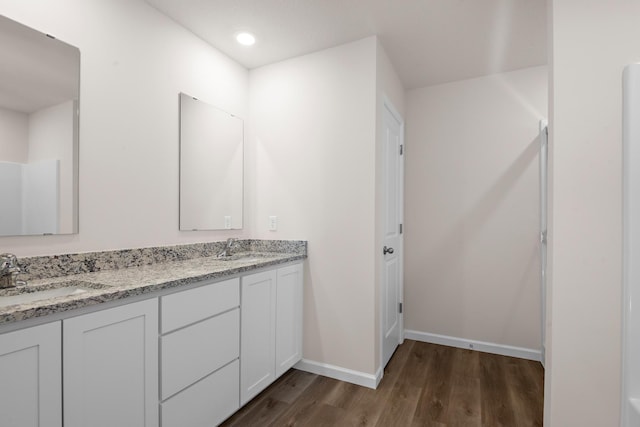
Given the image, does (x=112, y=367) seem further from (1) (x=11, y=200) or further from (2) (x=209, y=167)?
(2) (x=209, y=167)

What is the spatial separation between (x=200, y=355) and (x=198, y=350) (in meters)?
0.03

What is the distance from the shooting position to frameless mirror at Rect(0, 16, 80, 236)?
144 centimetres

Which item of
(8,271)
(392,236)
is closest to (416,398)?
(392,236)

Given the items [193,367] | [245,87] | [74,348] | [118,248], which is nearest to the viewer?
[74,348]

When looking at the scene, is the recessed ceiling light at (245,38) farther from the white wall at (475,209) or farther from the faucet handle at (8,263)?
the faucet handle at (8,263)

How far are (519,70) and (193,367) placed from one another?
133 inches

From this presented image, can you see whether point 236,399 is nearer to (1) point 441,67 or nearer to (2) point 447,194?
(2) point 447,194

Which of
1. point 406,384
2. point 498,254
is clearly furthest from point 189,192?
point 498,254

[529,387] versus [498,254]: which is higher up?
[498,254]

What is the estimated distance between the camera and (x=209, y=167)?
2457 millimetres

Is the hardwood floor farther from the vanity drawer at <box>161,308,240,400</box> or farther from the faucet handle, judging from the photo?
the faucet handle

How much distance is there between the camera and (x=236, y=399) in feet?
6.15

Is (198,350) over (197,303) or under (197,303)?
under

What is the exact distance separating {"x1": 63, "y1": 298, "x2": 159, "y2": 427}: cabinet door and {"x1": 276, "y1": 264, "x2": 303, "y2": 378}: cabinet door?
96 cm
